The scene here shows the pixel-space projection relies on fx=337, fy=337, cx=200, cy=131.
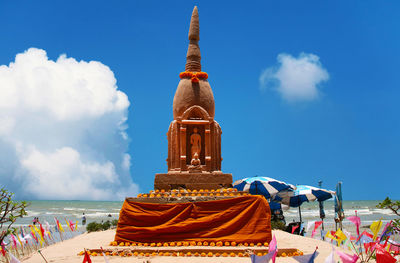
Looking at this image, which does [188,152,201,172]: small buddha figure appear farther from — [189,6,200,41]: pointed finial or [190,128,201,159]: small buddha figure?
[189,6,200,41]: pointed finial

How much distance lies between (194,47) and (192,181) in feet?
18.7

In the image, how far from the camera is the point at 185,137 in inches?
499

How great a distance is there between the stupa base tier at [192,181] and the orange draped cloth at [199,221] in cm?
215

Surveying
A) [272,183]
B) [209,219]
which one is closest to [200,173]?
[209,219]

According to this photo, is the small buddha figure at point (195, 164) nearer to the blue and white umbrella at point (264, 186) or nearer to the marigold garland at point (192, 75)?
the marigold garland at point (192, 75)

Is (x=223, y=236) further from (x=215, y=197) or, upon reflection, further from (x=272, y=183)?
(x=272, y=183)

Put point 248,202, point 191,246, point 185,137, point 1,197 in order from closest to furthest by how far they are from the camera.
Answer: point 1,197 → point 191,246 → point 248,202 → point 185,137

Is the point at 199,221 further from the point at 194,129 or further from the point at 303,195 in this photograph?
the point at 303,195

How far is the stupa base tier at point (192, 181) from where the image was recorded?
36.3ft

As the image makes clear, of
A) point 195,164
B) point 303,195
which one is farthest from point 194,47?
point 303,195

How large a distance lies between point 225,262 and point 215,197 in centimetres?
261

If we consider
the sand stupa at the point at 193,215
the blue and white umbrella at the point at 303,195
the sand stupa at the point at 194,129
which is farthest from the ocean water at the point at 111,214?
the sand stupa at the point at 193,215


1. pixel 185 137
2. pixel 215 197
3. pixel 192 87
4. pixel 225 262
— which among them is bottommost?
pixel 225 262

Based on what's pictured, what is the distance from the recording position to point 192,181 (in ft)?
37.1
